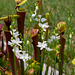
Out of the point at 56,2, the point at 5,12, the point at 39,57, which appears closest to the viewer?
the point at 39,57

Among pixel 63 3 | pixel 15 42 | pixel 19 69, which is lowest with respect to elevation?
pixel 19 69

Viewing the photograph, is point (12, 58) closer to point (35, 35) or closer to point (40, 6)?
point (35, 35)

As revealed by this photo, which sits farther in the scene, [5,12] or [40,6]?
[5,12]

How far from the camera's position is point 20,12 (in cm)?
63

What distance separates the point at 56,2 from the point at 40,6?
2.83 metres

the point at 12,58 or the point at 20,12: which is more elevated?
the point at 20,12

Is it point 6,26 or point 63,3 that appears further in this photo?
point 63,3

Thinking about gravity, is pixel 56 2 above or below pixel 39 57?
above

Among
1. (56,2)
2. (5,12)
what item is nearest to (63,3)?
(56,2)

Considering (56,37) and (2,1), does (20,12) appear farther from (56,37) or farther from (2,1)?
(2,1)

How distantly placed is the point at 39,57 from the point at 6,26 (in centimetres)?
22

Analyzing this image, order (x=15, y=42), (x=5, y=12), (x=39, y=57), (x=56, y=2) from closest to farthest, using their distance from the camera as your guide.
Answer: (x=15, y=42)
(x=39, y=57)
(x=5, y=12)
(x=56, y=2)

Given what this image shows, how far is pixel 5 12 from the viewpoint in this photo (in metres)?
3.03

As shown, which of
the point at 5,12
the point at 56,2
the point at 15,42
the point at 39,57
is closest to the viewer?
the point at 15,42
